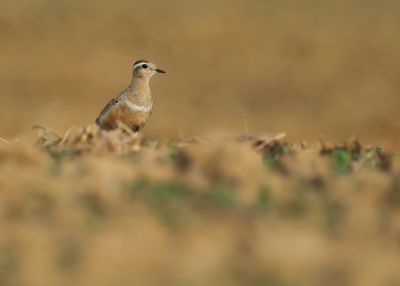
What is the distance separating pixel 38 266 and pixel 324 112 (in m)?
28.6

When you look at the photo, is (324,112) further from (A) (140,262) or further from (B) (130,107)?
(A) (140,262)

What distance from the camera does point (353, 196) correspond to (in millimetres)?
6289

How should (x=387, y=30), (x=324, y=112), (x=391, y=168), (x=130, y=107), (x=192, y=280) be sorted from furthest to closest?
(x=387, y=30), (x=324, y=112), (x=130, y=107), (x=391, y=168), (x=192, y=280)

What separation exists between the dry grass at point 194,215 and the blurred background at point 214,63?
1958cm

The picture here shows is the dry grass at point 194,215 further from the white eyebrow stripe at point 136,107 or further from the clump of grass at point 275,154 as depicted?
the white eyebrow stripe at point 136,107

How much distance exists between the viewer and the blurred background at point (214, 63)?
32188mm

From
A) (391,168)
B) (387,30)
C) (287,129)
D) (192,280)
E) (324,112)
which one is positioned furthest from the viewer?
(387,30)

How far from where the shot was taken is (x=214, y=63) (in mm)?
38438

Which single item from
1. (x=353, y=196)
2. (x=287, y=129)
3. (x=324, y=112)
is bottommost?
(x=353, y=196)

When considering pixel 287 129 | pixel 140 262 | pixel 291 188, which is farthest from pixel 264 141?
pixel 287 129

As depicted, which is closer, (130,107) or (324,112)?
(130,107)

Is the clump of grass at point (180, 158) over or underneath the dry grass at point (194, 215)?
over

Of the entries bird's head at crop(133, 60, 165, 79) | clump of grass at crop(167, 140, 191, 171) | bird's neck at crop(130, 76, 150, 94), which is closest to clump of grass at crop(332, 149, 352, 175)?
clump of grass at crop(167, 140, 191, 171)

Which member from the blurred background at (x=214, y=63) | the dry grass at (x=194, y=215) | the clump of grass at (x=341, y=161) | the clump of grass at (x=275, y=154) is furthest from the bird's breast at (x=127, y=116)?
the blurred background at (x=214, y=63)
